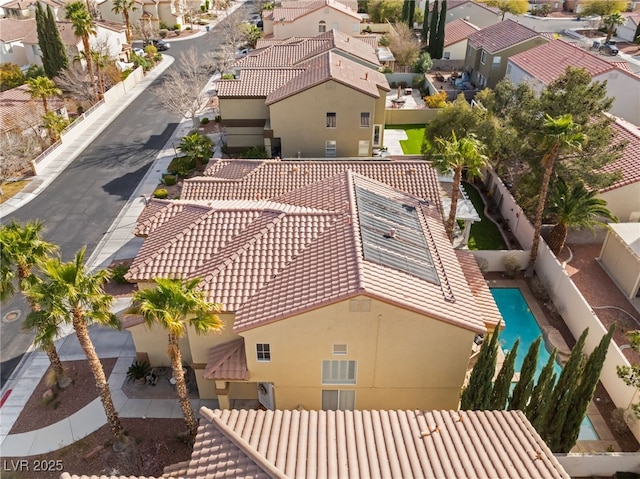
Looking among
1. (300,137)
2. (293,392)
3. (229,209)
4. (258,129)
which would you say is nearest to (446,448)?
(293,392)

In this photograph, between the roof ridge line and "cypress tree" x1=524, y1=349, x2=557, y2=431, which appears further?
"cypress tree" x1=524, y1=349, x2=557, y2=431

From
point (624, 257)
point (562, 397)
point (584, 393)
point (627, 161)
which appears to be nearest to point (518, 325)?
point (624, 257)

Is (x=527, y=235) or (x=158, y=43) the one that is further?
(x=158, y=43)

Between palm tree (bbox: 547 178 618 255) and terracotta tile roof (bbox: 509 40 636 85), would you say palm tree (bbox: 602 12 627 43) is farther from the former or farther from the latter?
palm tree (bbox: 547 178 618 255)

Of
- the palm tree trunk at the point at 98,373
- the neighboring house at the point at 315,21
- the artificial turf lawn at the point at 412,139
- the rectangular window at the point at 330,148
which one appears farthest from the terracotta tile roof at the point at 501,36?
the palm tree trunk at the point at 98,373

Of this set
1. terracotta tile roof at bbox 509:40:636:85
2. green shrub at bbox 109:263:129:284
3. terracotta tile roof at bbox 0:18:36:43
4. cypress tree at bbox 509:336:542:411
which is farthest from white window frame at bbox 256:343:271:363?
terracotta tile roof at bbox 0:18:36:43

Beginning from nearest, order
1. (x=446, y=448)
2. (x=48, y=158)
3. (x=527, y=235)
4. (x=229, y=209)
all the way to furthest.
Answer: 1. (x=446, y=448)
2. (x=229, y=209)
3. (x=527, y=235)
4. (x=48, y=158)

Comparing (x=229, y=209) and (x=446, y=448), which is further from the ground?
(x=229, y=209)

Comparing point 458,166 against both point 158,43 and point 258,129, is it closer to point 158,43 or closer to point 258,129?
point 258,129
